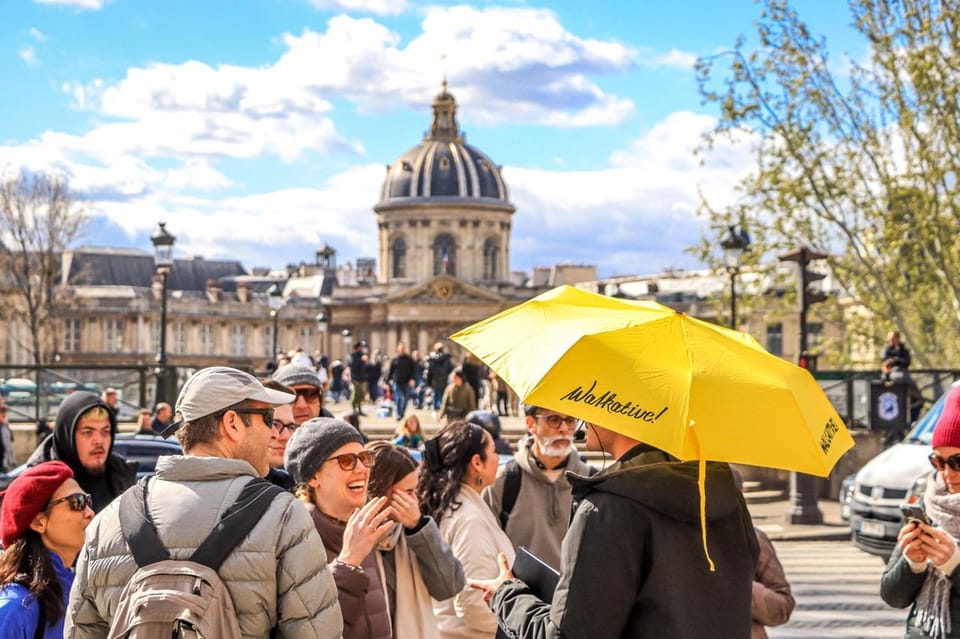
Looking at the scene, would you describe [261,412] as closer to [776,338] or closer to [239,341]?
[776,338]

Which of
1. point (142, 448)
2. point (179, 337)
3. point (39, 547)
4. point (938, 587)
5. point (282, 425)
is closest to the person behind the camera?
point (39, 547)

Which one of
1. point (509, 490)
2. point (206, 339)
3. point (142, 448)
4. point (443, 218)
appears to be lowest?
point (206, 339)

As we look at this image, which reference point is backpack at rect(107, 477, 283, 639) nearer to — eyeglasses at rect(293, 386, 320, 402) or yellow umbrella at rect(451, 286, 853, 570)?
yellow umbrella at rect(451, 286, 853, 570)

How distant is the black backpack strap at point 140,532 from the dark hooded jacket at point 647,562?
1012mm

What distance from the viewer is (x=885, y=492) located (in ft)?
46.8

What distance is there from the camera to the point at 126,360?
306ft

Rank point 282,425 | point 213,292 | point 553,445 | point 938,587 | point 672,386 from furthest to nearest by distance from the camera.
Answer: point 213,292, point 553,445, point 282,425, point 938,587, point 672,386

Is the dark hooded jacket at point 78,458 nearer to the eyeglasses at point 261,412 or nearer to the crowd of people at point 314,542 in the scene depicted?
the crowd of people at point 314,542

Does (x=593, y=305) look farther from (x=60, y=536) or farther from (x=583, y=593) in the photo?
(x=60, y=536)

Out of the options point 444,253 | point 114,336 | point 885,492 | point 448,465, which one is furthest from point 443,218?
point 448,465

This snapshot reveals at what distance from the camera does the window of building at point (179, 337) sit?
97606 mm

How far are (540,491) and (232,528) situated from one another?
303 centimetres

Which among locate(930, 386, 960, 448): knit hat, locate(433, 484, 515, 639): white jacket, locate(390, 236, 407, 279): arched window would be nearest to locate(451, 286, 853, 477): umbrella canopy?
locate(930, 386, 960, 448): knit hat

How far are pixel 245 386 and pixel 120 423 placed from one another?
20485mm
